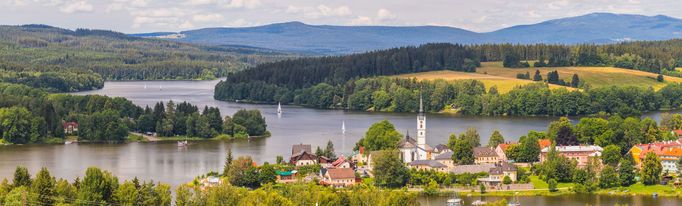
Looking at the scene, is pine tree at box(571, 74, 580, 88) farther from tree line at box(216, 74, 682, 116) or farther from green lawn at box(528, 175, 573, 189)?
green lawn at box(528, 175, 573, 189)

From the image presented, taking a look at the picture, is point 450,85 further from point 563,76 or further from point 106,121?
point 106,121

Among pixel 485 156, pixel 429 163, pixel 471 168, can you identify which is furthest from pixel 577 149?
pixel 429 163

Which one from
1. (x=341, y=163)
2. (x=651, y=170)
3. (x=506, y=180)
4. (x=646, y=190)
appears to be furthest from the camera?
(x=341, y=163)

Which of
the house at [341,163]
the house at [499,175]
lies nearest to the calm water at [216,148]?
the house at [499,175]

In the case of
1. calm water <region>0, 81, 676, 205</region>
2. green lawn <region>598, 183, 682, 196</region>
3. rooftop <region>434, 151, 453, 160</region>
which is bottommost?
green lawn <region>598, 183, 682, 196</region>

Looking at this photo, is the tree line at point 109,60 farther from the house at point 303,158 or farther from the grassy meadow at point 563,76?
the house at point 303,158

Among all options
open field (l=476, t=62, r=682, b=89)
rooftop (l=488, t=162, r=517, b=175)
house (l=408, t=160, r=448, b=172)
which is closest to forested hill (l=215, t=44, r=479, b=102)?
open field (l=476, t=62, r=682, b=89)
